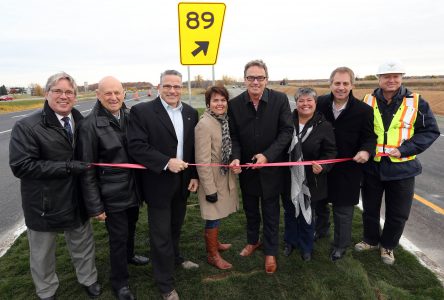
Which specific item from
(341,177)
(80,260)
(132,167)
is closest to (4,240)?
(80,260)

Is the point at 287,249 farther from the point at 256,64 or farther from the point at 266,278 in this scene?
the point at 256,64

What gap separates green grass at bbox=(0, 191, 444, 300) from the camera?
125 inches

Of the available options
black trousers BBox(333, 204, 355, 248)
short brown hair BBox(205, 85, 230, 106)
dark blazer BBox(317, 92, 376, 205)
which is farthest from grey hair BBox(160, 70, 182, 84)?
black trousers BBox(333, 204, 355, 248)

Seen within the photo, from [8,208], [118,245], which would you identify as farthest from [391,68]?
[8,208]

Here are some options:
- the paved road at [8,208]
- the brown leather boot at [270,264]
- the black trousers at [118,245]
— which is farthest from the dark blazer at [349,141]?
the paved road at [8,208]

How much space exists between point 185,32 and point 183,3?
0.41 metres

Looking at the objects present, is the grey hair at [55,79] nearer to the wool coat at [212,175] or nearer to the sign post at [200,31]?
the wool coat at [212,175]

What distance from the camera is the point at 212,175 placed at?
3.38 m

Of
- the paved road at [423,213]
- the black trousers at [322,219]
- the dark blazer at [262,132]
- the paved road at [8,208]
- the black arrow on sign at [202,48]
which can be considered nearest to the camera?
the dark blazer at [262,132]

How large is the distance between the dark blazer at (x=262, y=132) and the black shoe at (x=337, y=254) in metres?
1.04

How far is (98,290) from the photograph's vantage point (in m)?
3.27

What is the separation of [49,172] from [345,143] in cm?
293

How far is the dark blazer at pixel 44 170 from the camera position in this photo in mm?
2734

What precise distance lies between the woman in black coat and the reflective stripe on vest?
0.52 meters
